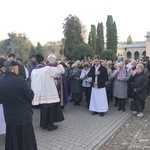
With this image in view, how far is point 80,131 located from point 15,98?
9.28 ft

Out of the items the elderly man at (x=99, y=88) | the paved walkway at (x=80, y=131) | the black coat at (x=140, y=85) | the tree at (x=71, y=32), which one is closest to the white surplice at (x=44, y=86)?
the paved walkway at (x=80, y=131)

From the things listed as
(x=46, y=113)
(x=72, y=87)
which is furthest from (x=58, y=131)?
(x=72, y=87)

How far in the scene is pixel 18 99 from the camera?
3865 mm

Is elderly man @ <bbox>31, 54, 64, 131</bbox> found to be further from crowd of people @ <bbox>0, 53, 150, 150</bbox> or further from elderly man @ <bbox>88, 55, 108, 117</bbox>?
elderly man @ <bbox>88, 55, 108, 117</bbox>

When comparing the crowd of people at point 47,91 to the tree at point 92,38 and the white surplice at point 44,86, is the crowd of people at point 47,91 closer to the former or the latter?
the white surplice at point 44,86

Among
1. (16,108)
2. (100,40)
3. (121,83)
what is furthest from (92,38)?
(16,108)

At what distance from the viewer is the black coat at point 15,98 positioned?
382 cm

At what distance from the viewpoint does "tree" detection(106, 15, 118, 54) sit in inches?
2292

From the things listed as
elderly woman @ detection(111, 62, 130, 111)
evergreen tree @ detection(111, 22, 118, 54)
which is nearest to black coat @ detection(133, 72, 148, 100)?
elderly woman @ detection(111, 62, 130, 111)

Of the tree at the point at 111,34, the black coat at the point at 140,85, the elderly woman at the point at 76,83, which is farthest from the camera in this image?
the tree at the point at 111,34

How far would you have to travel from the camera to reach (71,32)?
43938 mm

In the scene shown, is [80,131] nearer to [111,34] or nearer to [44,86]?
[44,86]

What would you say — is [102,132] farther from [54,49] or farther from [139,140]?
[54,49]

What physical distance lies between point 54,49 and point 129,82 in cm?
5224
